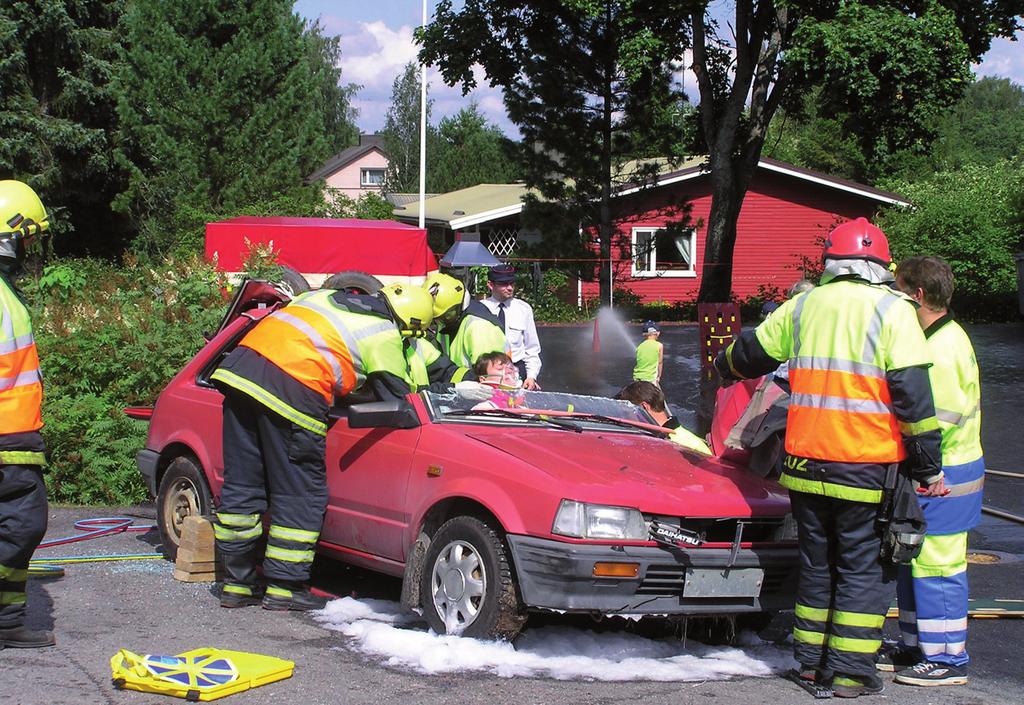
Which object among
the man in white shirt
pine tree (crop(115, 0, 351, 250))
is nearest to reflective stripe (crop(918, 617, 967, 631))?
the man in white shirt

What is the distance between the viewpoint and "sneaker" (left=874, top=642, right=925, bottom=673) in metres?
5.38

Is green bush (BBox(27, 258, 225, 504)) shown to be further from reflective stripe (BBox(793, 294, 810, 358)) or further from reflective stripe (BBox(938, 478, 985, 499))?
reflective stripe (BBox(938, 478, 985, 499))

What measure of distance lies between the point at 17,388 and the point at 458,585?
2117mm

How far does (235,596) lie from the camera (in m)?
6.21

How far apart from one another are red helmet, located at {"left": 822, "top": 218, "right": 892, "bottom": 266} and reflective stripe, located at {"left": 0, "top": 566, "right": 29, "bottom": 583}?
3799 millimetres

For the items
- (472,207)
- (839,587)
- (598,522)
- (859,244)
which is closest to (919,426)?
(839,587)

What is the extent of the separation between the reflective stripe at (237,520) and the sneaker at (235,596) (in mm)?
313

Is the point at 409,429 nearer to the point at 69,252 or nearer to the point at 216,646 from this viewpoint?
the point at 216,646

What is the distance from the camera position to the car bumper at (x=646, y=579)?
4.99 meters

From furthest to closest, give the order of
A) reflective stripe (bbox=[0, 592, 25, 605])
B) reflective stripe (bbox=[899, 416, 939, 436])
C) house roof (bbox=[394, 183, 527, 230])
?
house roof (bbox=[394, 183, 527, 230]) → reflective stripe (bbox=[0, 592, 25, 605]) → reflective stripe (bbox=[899, 416, 939, 436])

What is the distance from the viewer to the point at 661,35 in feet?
72.1

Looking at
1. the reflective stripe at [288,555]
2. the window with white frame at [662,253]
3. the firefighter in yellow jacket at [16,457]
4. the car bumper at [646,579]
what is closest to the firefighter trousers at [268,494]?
the reflective stripe at [288,555]

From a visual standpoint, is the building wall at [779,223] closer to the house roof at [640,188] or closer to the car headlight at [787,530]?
the house roof at [640,188]

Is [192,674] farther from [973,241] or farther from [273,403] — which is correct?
[973,241]
